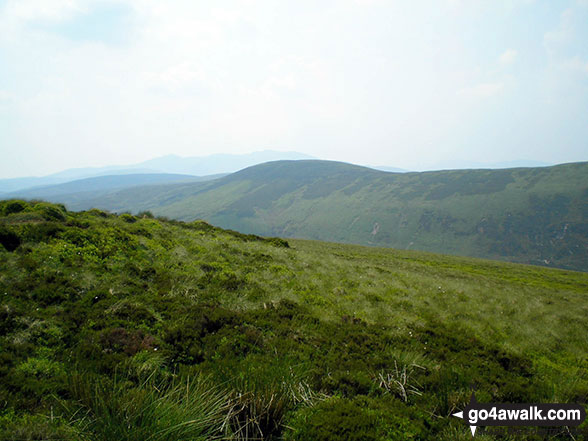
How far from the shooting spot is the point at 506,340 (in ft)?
37.4

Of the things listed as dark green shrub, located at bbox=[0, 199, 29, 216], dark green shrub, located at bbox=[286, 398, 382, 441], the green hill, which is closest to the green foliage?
the green hill

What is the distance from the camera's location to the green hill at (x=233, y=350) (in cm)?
483

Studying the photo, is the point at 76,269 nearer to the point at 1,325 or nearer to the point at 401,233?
the point at 1,325

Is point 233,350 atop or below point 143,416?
below

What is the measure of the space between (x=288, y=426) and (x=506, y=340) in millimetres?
10678

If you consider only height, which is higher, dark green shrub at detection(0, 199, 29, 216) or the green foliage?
dark green shrub at detection(0, 199, 29, 216)

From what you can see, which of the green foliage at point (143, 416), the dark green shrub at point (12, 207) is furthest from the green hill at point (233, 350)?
the dark green shrub at point (12, 207)

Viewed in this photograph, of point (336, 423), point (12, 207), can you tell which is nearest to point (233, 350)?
point (336, 423)

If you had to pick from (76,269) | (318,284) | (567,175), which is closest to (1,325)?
(76,269)

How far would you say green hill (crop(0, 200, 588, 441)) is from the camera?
15.9 ft

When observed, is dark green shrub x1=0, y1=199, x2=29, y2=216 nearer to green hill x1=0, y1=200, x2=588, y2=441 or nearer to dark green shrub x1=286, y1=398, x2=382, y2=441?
green hill x1=0, y1=200, x2=588, y2=441

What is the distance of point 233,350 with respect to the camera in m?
7.95

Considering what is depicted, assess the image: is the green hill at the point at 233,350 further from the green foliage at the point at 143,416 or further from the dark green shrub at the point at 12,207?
the dark green shrub at the point at 12,207

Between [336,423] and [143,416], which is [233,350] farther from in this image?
[143,416]
